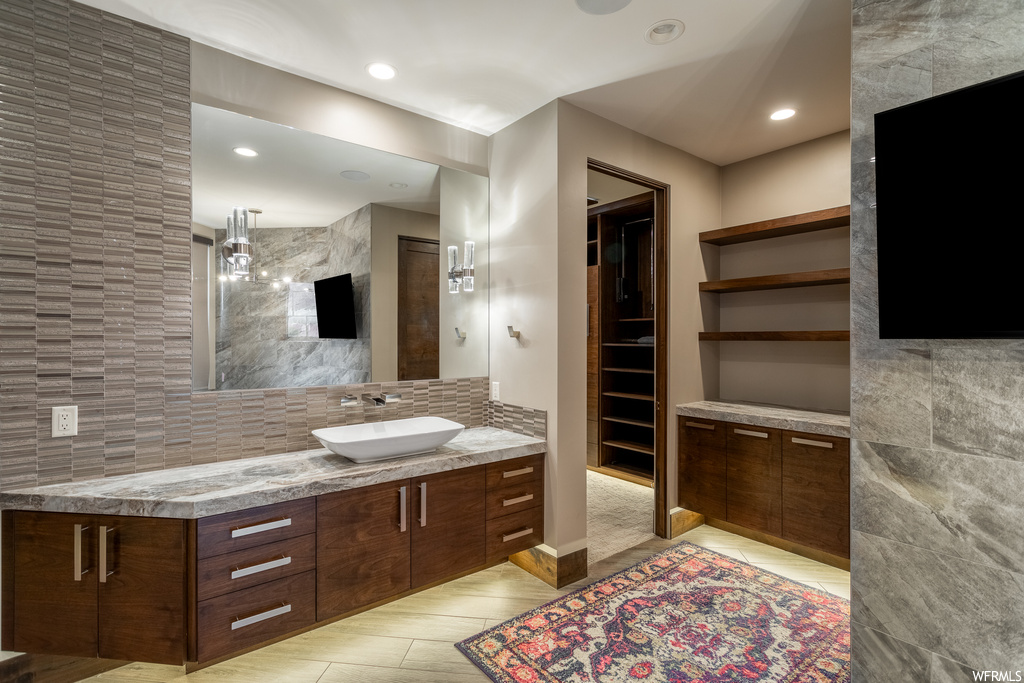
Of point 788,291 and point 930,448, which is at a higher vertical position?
point 788,291

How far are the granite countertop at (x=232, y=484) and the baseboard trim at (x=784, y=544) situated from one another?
1.90 m

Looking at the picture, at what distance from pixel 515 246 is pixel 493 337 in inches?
24.5

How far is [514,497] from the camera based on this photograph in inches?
100.0

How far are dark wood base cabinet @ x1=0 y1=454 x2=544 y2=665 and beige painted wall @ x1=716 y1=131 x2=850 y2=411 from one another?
9.82ft

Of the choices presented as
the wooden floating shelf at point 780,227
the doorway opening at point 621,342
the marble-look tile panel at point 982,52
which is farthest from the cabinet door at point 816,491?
the marble-look tile panel at point 982,52

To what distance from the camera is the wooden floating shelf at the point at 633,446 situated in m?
4.35

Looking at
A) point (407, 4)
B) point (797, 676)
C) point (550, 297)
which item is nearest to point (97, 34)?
point (407, 4)

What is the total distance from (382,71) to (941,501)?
2.95m

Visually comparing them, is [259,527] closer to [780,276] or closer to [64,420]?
[64,420]

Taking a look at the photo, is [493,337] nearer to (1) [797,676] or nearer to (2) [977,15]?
(1) [797,676]

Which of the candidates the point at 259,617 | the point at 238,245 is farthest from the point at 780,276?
the point at 259,617

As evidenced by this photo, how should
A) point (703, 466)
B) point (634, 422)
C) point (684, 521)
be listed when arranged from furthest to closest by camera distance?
point (634, 422) → point (684, 521) → point (703, 466)

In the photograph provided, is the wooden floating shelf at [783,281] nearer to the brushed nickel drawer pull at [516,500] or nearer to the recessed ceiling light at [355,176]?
the brushed nickel drawer pull at [516,500]

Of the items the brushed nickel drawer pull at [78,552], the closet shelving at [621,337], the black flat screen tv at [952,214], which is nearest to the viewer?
the black flat screen tv at [952,214]
